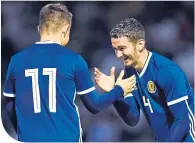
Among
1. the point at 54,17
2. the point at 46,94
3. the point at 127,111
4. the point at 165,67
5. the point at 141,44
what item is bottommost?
the point at 127,111

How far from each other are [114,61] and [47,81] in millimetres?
405

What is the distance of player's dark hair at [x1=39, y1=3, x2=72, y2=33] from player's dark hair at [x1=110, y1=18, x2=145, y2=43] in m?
0.27

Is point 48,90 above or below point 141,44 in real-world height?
below

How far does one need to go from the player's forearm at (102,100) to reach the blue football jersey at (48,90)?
65 mm

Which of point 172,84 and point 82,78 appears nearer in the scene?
point 82,78

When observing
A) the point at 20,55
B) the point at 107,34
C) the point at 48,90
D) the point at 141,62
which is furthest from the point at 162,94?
the point at 20,55

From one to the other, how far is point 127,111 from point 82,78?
39 centimetres

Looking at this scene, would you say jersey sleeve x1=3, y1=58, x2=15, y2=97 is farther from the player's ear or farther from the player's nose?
the player's ear

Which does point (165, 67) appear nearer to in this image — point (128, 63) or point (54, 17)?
point (128, 63)

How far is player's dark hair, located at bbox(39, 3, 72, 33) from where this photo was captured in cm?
254

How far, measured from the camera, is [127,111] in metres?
2.75

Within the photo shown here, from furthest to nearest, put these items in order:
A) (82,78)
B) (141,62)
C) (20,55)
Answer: (141,62) → (20,55) → (82,78)

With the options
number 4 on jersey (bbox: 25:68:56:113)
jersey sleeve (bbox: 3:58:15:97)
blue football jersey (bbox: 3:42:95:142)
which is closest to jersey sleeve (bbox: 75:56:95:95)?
blue football jersey (bbox: 3:42:95:142)

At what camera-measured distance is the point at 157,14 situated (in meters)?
2.82
